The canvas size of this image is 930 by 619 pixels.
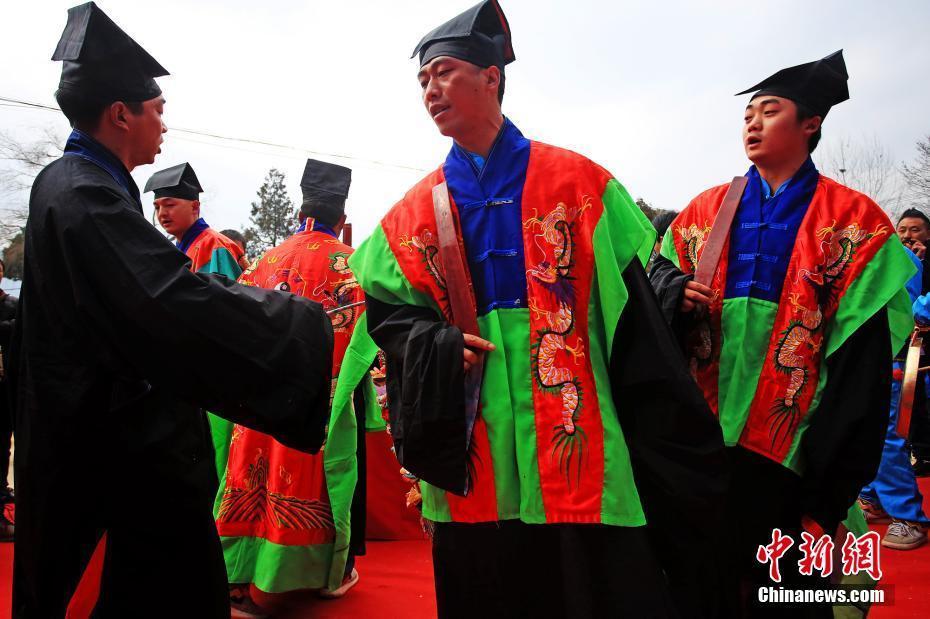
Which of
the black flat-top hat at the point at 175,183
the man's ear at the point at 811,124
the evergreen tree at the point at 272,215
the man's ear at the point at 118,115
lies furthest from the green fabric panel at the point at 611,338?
the evergreen tree at the point at 272,215

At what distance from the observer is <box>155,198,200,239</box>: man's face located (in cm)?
478

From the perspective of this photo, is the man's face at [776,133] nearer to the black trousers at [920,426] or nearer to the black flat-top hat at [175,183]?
the black flat-top hat at [175,183]

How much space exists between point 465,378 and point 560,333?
0.27 m

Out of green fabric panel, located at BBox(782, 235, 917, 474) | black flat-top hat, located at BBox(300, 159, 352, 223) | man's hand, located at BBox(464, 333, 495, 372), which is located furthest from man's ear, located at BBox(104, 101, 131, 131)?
green fabric panel, located at BBox(782, 235, 917, 474)

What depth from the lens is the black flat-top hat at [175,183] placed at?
187 inches

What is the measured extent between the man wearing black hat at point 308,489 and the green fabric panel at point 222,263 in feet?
2.98

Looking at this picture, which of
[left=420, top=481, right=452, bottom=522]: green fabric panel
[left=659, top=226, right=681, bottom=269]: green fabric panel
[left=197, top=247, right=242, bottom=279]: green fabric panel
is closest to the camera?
[left=420, top=481, right=452, bottom=522]: green fabric panel

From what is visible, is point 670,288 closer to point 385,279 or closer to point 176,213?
point 385,279

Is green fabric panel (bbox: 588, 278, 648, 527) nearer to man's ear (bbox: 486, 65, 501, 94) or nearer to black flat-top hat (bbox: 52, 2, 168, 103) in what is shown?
man's ear (bbox: 486, 65, 501, 94)

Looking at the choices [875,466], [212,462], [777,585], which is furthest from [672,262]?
Result: [212,462]

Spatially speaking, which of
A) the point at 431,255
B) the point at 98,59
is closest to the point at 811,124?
the point at 431,255

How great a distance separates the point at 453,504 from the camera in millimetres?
1892

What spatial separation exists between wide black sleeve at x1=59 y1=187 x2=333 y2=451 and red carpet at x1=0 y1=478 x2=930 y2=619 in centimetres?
188

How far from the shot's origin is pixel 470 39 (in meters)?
2.12
